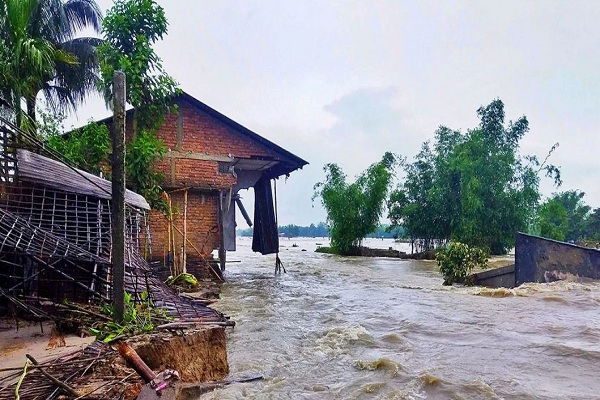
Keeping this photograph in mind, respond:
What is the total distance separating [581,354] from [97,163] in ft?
29.7

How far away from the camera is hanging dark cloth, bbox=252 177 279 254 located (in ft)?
45.1

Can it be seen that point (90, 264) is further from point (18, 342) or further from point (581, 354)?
point (581, 354)

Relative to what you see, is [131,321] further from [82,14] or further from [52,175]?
[82,14]

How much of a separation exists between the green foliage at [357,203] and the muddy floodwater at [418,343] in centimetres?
1598

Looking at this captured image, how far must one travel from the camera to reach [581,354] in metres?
5.26

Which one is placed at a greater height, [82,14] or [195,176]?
[82,14]

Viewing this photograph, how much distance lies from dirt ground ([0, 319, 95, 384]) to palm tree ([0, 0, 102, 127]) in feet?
19.3

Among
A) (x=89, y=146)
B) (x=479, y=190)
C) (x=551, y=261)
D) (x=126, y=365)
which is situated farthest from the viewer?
(x=479, y=190)

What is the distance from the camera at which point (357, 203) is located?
26672 mm

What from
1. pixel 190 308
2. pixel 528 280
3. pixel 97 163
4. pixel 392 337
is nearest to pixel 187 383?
pixel 190 308

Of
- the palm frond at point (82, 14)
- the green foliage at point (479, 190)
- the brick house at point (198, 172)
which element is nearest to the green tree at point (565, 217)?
the green foliage at point (479, 190)

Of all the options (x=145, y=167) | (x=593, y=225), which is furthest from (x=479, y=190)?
(x=593, y=225)

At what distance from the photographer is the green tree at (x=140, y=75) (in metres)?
9.41

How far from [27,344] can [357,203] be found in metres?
23.9
